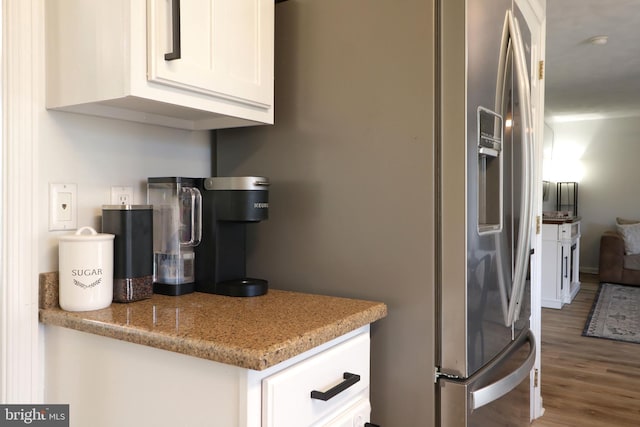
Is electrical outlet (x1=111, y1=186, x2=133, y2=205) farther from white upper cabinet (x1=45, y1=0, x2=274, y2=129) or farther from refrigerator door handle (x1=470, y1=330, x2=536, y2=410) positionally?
refrigerator door handle (x1=470, y1=330, x2=536, y2=410)

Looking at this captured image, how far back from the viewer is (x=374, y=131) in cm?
139

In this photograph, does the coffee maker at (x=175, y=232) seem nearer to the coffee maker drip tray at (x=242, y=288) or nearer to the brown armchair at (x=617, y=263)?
the coffee maker drip tray at (x=242, y=288)

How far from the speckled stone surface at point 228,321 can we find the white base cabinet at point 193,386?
41mm

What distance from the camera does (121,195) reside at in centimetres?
147

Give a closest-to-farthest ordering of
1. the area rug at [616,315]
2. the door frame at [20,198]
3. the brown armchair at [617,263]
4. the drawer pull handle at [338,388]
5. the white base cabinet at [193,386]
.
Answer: the white base cabinet at [193,386]
the drawer pull handle at [338,388]
the door frame at [20,198]
the area rug at [616,315]
the brown armchair at [617,263]

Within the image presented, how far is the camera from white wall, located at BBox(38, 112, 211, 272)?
129 cm

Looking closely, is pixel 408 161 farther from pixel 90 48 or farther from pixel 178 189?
pixel 90 48

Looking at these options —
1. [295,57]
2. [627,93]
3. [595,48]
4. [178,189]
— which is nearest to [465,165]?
[295,57]

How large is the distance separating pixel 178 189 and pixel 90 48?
0.45 meters

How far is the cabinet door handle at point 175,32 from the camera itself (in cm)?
113

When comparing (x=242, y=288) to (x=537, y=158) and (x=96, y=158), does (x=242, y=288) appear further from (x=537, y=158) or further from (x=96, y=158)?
(x=537, y=158)

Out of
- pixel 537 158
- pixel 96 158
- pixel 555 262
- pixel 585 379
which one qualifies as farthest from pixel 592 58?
pixel 96 158

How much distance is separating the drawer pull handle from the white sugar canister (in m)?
0.61

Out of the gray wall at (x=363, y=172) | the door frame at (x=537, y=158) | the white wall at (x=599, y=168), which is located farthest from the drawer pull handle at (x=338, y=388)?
the white wall at (x=599, y=168)
